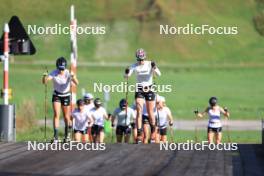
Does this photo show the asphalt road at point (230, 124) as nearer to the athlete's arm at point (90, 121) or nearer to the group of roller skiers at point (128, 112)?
the group of roller skiers at point (128, 112)

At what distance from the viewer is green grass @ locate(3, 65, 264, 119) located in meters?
45.6

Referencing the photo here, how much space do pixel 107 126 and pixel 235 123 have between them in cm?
1051

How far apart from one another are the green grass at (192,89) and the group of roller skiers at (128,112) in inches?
431

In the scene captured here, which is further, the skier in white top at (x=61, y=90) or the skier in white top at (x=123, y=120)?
the skier in white top at (x=123, y=120)

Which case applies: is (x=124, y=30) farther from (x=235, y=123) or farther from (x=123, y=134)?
(x=123, y=134)

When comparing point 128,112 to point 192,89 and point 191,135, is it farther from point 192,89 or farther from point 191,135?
point 192,89

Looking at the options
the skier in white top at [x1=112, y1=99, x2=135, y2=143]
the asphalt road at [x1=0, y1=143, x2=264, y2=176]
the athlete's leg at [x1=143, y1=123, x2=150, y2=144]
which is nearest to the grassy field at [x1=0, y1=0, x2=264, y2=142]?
the skier in white top at [x1=112, y1=99, x2=135, y2=143]

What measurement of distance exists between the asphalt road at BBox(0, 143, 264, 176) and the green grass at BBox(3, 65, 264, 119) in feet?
60.9

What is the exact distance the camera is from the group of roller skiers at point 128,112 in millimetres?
17875

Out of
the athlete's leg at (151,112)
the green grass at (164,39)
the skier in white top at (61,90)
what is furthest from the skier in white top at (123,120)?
the green grass at (164,39)

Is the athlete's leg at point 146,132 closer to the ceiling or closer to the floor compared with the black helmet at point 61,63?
closer to the floor

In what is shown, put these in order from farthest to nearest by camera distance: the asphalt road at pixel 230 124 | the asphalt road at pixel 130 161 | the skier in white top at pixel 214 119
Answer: the asphalt road at pixel 230 124 → the skier in white top at pixel 214 119 → the asphalt road at pixel 130 161

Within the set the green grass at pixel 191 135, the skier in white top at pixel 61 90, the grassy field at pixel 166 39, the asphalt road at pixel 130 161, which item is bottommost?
the asphalt road at pixel 130 161

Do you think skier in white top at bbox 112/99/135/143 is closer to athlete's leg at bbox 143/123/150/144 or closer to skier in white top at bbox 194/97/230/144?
skier in white top at bbox 194/97/230/144
